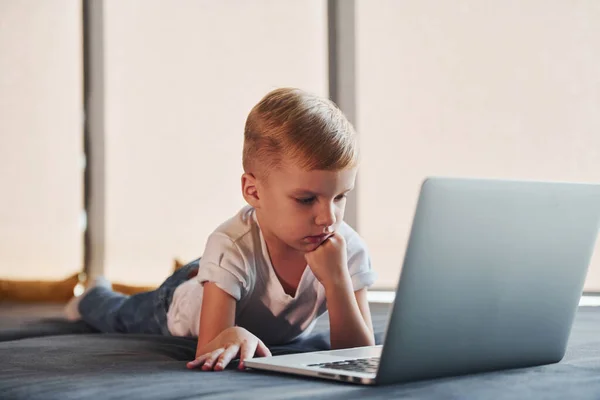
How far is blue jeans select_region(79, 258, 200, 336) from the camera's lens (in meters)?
2.11

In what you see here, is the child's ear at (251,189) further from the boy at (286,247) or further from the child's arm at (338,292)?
the child's arm at (338,292)

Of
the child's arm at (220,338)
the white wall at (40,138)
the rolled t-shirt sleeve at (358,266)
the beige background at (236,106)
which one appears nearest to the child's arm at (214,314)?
the child's arm at (220,338)

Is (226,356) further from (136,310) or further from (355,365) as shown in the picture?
(136,310)

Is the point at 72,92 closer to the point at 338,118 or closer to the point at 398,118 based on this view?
the point at 398,118

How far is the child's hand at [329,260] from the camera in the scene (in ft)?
4.88

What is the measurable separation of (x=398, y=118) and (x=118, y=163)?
1.52m

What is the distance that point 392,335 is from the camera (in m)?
0.95

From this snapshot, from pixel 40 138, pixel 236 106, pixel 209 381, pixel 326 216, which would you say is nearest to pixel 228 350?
pixel 209 381

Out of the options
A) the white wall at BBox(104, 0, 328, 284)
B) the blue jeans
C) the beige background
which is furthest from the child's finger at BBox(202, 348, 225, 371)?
the white wall at BBox(104, 0, 328, 284)

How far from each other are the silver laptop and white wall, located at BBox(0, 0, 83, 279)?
334 cm

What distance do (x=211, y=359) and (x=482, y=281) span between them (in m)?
0.42

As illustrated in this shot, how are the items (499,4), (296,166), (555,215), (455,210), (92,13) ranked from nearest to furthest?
(455,210) → (555,215) → (296,166) → (499,4) → (92,13)

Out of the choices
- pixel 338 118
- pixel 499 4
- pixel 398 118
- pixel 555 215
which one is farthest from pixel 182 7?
pixel 555 215

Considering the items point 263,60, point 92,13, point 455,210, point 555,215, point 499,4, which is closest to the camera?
point 455,210
